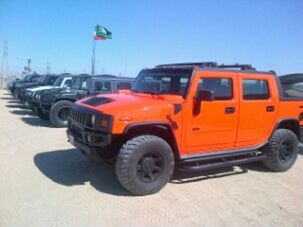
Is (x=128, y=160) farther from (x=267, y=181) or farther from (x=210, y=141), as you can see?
(x=267, y=181)

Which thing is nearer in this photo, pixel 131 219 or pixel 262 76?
pixel 131 219

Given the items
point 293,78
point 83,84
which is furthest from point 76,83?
point 293,78

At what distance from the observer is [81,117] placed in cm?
560

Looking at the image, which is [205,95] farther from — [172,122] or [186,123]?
[172,122]

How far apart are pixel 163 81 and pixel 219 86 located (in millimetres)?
979

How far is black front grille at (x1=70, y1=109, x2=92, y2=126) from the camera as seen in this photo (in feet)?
17.7

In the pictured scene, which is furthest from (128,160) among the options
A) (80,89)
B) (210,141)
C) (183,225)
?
(80,89)

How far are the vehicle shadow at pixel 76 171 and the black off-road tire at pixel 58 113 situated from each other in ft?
13.6

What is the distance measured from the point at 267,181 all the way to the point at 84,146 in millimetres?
3402

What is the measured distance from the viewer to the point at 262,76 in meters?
6.68

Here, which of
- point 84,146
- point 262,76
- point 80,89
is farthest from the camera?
point 80,89

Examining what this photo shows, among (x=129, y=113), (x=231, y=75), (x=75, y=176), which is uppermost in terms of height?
(x=231, y=75)

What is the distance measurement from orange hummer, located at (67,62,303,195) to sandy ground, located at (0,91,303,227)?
0.35 m

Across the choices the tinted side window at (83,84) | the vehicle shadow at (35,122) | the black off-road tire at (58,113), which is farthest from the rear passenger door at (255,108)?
the vehicle shadow at (35,122)
